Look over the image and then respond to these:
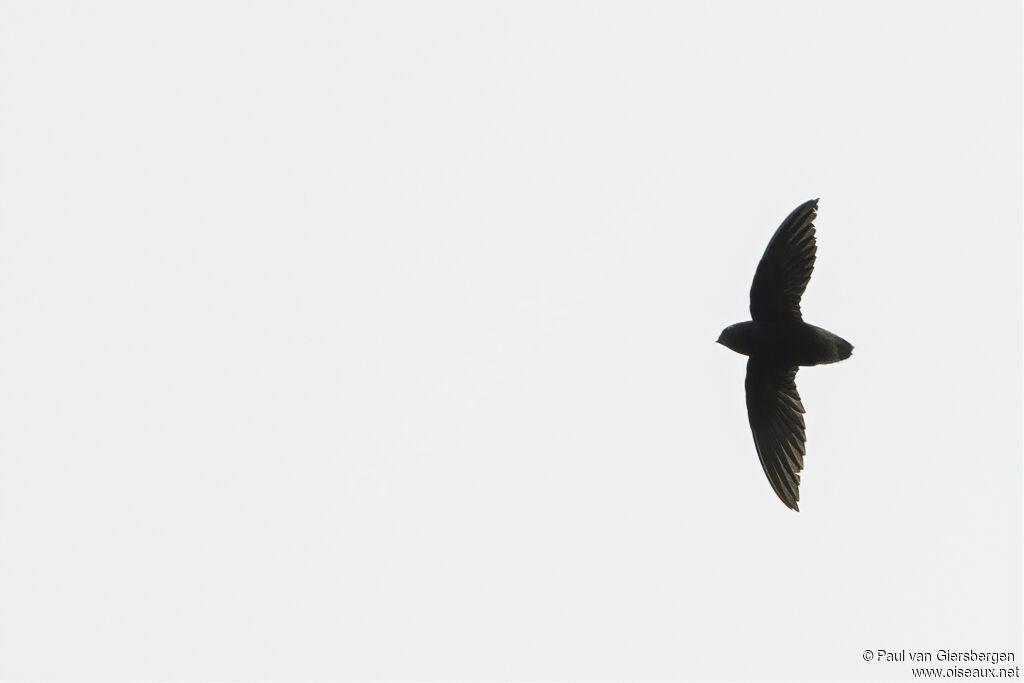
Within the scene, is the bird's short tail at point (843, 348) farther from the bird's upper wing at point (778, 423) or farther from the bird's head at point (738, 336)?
the bird's head at point (738, 336)

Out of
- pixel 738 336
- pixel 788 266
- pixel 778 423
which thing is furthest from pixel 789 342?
pixel 778 423

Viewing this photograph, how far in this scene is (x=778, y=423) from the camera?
11148mm

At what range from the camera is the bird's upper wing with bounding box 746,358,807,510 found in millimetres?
10969

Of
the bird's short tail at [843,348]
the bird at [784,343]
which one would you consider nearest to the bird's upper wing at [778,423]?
the bird at [784,343]

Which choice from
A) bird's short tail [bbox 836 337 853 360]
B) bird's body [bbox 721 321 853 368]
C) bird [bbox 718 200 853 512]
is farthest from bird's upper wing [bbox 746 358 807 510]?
bird's short tail [bbox 836 337 853 360]

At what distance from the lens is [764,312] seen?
36.0 ft

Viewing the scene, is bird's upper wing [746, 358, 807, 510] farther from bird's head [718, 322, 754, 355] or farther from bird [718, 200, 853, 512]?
bird's head [718, 322, 754, 355]

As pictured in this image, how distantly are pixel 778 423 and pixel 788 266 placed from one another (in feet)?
3.92

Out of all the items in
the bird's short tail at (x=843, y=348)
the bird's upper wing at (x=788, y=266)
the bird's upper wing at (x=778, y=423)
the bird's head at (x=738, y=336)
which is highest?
the bird's upper wing at (x=788, y=266)

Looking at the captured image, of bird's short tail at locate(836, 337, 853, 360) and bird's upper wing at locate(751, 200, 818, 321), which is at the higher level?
bird's upper wing at locate(751, 200, 818, 321)

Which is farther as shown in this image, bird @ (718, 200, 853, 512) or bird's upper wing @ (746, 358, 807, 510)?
bird's upper wing @ (746, 358, 807, 510)

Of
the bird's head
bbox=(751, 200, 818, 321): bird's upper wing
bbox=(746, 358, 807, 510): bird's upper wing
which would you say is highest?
bbox=(751, 200, 818, 321): bird's upper wing

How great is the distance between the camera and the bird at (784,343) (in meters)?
10.8

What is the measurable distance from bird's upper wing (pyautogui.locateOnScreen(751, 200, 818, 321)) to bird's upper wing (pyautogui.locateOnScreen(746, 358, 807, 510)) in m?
0.47
